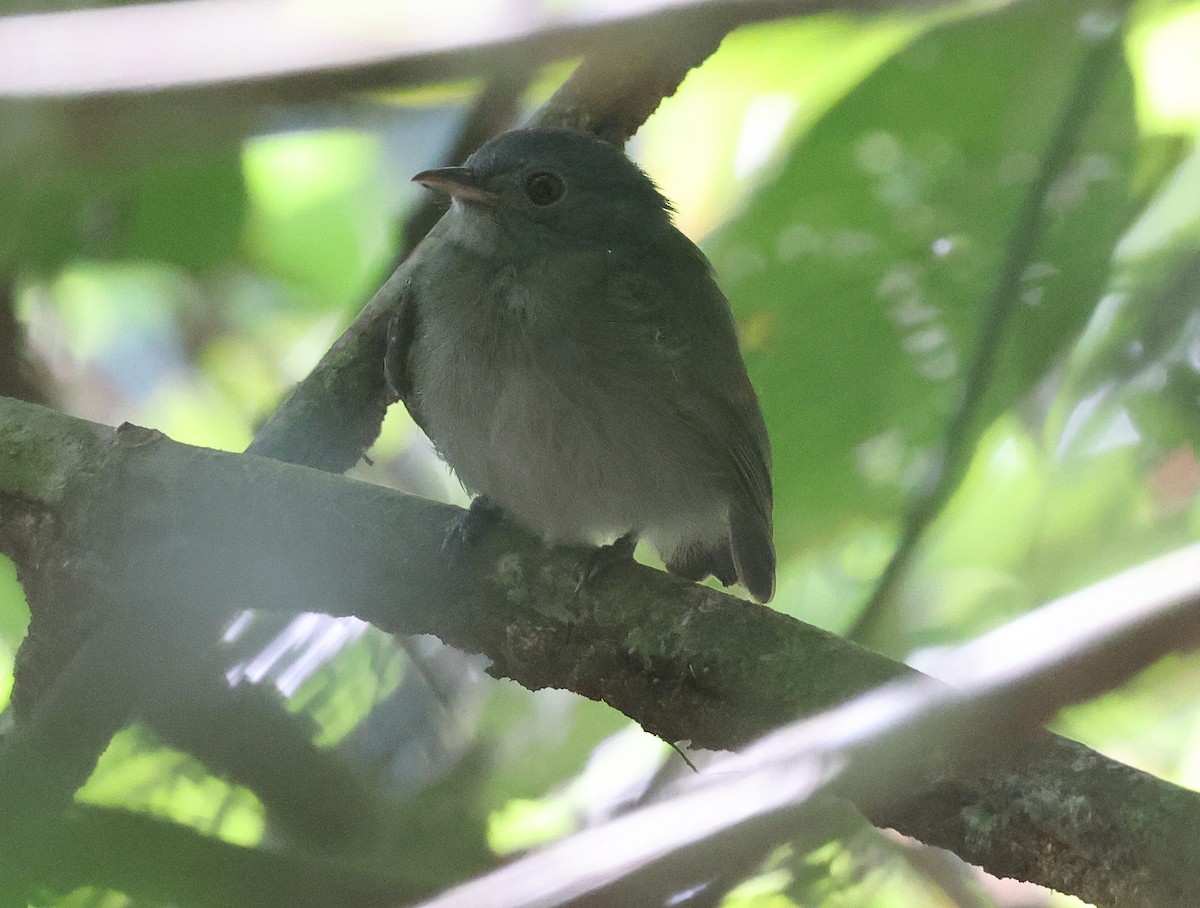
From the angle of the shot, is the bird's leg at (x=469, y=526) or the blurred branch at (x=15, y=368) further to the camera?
the blurred branch at (x=15, y=368)

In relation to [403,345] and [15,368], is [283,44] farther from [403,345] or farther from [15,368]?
[15,368]

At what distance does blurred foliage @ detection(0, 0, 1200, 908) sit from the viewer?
1449 millimetres

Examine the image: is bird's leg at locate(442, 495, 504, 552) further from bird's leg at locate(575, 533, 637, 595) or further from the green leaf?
the green leaf

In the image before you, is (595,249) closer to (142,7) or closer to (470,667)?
(470,667)

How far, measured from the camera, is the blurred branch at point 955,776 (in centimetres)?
92

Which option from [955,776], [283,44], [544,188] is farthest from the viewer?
[544,188]

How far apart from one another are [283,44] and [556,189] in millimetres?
1848

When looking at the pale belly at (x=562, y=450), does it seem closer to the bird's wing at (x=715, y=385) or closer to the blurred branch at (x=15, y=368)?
the bird's wing at (x=715, y=385)

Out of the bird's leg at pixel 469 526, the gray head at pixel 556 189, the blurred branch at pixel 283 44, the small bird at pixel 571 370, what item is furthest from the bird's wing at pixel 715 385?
the blurred branch at pixel 283 44

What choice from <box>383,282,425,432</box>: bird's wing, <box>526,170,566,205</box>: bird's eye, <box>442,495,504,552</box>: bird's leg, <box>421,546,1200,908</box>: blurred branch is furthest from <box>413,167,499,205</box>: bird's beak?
<box>421,546,1200,908</box>: blurred branch

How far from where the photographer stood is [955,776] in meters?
1.39

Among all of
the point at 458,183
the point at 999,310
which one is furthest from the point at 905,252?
the point at 458,183

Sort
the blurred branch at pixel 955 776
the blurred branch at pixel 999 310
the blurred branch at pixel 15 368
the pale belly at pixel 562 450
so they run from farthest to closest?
the pale belly at pixel 562 450, the blurred branch at pixel 15 368, the blurred branch at pixel 999 310, the blurred branch at pixel 955 776

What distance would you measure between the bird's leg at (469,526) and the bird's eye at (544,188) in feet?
2.81
